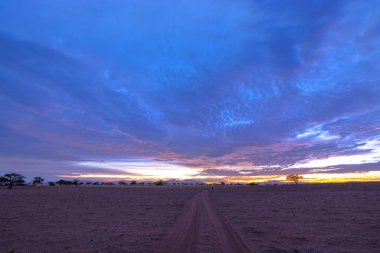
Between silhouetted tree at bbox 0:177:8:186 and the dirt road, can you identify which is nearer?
the dirt road

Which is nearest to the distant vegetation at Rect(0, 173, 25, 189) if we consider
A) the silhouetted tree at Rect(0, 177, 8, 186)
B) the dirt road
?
the silhouetted tree at Rect(0, 177, 8, 186)

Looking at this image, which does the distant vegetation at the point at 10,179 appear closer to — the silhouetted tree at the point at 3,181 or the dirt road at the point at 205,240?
the silhouetted tree at the point at 3,181

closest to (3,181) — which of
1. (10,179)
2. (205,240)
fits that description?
(10,179)

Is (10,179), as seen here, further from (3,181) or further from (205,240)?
(205,240)

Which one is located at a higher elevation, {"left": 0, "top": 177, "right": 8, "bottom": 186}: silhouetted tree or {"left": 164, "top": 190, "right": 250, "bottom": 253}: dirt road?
{"left": 0, "top": 177, "right": 8, "bottom": 186}: silhouetted tree

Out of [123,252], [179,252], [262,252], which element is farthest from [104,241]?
[262,252]

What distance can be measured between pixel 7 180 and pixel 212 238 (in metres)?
116

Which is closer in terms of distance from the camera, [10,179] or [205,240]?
[205,240]

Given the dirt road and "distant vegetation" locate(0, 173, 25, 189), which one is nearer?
the dirt road

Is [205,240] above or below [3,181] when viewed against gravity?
below

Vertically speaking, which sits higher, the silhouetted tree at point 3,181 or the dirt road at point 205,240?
the silhouetted tree at point 3,181

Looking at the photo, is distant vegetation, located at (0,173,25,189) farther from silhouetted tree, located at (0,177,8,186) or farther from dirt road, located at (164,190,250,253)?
dirt road, located at (164,190,250,253)

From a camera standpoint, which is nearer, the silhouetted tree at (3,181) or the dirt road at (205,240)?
the dirt road at (205,240)

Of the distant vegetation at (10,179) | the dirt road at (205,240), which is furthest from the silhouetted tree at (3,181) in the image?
the dirt road at (205,240)
